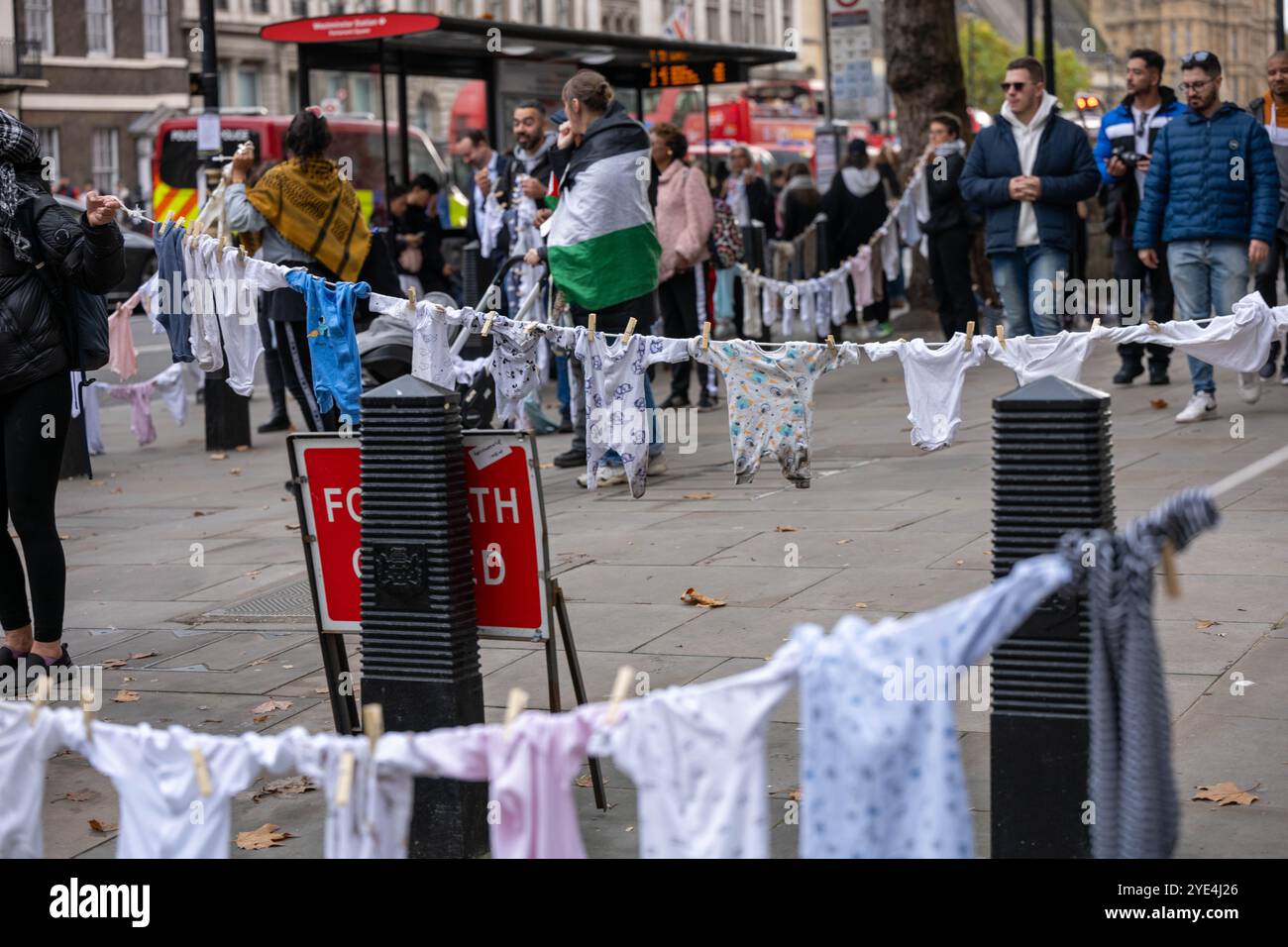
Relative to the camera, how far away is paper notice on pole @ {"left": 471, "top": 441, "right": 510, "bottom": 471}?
→ 477 centimetres

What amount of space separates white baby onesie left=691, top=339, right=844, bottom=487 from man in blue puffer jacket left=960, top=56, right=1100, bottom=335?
4.52m

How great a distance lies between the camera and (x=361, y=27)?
16578 mm

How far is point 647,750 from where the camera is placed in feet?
10.6

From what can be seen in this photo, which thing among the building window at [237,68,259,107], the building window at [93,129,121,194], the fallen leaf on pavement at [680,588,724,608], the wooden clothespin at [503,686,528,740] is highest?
the building window at [237,68,259,107]

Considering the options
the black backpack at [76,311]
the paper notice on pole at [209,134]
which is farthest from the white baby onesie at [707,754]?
Result: the paper notice on pole at [209,134]

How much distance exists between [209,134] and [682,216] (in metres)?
3.99

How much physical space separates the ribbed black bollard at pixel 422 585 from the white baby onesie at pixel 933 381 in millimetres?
2537

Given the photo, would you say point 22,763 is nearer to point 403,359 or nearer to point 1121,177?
point 403,359

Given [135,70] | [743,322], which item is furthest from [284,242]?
[135,70]

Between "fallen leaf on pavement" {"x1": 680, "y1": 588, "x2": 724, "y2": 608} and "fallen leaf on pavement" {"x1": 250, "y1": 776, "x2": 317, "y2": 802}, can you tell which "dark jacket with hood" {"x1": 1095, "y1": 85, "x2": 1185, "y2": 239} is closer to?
"fallen leaf on pavement" {"x1": 680, "y1": 588, "x2": 724, "y2": 608}

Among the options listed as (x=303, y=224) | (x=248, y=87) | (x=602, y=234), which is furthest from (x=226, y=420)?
(x=248, y=87)

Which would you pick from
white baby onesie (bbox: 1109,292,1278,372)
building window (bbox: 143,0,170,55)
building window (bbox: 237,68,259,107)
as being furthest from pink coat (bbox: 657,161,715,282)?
building window (bbox: 237,68,259,107)

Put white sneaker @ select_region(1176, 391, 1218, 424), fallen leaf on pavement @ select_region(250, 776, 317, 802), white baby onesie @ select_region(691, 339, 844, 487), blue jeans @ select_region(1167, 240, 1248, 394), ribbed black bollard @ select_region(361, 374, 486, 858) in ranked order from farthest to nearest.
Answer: white sneaker @ select_region(1176, 391, 1218, 424)
blue jeans @ select_region(1167, 240, 1248, 394)
white baby onesie @ select_region(691, 339, 844, 487)
fallen leaf on pavement @ select_region(250, 776, 317, 802)
ribbed black bollard @ select_region(361, 374, 486, 858)

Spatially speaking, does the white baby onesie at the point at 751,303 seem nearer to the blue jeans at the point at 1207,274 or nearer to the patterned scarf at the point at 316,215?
the blue jeans at the point at 1207,274
